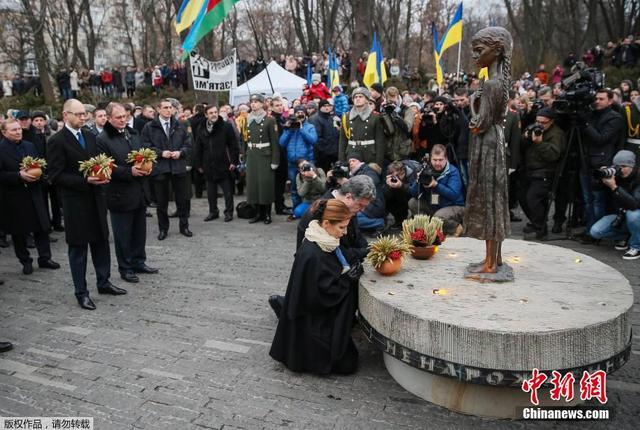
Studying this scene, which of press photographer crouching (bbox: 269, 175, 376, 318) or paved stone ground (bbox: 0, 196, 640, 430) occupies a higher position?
press photographer crouching (bbox: 269, 175, 376, 318)

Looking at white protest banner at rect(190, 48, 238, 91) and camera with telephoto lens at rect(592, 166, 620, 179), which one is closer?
camera with telephoto lens at rect(592, 166, 620, 179)

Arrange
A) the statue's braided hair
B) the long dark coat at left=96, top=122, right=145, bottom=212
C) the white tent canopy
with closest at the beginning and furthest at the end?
1. the statue's braided hair
2. the long dark coat at left=96, top=122, right=145, bottom=212
3. the white tent canopy

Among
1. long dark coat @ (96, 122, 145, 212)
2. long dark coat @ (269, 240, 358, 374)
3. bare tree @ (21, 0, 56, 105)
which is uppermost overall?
bare tree @ (21, 0, 56, 105)

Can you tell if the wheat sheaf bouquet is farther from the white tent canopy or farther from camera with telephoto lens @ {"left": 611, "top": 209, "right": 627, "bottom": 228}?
the white tent canopy

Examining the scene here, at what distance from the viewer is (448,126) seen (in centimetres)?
832

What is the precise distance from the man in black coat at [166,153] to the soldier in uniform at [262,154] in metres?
1.25

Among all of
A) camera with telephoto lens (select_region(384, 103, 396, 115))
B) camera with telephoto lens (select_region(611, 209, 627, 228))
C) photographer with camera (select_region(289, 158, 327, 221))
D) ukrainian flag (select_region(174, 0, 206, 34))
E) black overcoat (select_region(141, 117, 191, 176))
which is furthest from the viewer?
ukrainian flag (select_region(174, 0, 206, 34))

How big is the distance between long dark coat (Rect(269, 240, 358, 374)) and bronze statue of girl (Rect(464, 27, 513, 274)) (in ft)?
3.63

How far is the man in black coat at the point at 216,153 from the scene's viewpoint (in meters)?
9.64

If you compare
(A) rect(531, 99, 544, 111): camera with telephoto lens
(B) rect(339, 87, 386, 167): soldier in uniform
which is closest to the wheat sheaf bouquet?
(B) rect(339, 87, 386, 167): soldier in uniform

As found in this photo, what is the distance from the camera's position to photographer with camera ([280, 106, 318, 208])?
9352 millimetres

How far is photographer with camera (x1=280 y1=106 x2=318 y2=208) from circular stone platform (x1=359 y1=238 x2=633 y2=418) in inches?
209

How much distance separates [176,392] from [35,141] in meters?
6.24

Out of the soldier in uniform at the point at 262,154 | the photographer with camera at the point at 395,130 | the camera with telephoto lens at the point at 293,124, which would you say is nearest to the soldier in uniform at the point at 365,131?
the photographer with camera at the point at 395,130
